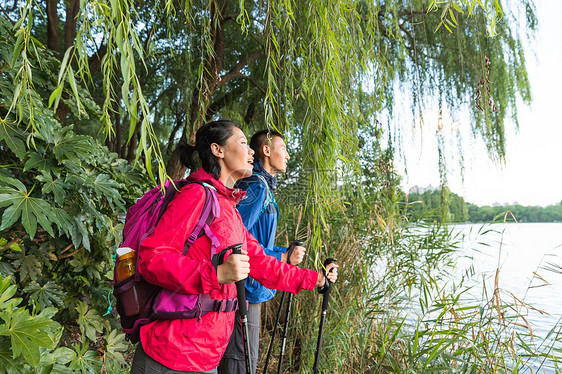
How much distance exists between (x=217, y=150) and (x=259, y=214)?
1.32 feet

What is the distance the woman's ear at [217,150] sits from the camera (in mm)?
1396

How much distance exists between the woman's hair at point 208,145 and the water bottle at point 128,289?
0.43 metres

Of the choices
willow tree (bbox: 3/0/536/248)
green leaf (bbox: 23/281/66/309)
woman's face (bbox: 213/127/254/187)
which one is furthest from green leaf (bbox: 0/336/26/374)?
woman's face (bbox: 213/127/254/187)

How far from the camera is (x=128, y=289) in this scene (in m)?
1.04

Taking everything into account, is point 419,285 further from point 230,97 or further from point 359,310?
point 230,97

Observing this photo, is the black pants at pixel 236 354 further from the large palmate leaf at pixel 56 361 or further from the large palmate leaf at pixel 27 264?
the large palmate leaf at pixel 27 264

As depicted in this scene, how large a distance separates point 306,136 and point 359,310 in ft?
4.98

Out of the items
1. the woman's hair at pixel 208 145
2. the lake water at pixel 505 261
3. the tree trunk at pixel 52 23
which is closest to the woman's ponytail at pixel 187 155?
the woman's hair at pixel 208 145

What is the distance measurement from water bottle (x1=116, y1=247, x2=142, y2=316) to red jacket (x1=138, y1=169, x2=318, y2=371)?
5 cm

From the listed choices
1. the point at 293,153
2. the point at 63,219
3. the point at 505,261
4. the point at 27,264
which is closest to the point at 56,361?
the point at 27,264

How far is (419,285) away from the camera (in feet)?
8.27

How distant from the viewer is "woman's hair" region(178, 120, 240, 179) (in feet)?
4.52

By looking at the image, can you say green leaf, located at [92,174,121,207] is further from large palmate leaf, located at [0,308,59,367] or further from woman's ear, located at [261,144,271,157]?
woman's ear, located at [261,144,271,157]

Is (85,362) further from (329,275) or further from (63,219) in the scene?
(329,275)
